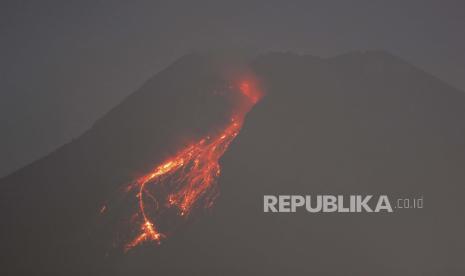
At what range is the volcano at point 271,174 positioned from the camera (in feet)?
80.0

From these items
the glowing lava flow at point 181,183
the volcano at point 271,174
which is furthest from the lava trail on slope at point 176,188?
the volcano at point 271,174

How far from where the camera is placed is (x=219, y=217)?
84.7ft

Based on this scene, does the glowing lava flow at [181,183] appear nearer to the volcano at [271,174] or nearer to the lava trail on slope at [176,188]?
the lava trail on slope at [176,188]

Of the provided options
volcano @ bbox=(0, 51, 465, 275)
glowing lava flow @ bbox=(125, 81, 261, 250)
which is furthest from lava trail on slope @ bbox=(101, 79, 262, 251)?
volcano @ bbox=(0, 51, 465, 275)

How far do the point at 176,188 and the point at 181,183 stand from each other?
0.34 metres

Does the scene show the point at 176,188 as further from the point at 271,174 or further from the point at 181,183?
the point at 271,174

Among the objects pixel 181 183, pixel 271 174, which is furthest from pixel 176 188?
pixel 271 174

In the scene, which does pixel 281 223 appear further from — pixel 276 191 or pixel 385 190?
pixel 385 190

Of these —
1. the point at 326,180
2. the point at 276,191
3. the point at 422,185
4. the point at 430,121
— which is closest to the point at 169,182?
the point at 276,191

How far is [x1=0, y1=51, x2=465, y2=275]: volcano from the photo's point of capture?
24.4 metres

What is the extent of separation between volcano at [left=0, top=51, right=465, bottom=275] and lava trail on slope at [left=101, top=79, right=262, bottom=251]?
0.38 m

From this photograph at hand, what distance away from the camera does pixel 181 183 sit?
27.2 metres

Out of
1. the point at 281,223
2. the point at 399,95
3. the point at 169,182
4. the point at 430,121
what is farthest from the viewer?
the point at 399,95

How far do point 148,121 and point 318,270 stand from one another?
51.4 ft
